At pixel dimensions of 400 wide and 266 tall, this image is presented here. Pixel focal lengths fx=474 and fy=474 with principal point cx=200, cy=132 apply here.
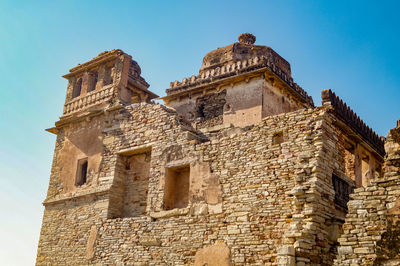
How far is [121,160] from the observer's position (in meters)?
13.2

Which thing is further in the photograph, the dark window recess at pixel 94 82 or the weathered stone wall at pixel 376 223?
the dark window recess at pixel 94 82

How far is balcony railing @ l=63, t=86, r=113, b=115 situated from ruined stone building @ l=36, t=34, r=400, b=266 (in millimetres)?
44

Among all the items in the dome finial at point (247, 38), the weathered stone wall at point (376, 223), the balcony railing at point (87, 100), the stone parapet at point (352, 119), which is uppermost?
the dome finial at point (247, 38)

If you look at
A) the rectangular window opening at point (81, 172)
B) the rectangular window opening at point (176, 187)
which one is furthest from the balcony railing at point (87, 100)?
the rectangular window opening at point (176, 187)

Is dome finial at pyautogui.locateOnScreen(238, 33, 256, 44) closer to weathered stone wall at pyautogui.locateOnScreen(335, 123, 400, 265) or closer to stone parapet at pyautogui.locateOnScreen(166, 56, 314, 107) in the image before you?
stone parapet at pyautogui.locateOnScreen(166, 56, 314, 107)

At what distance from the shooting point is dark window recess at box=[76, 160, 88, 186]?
1387 cm

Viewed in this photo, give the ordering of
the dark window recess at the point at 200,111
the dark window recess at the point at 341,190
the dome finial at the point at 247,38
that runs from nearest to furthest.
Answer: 1. the dark window recess at the point at 341,190
2. the dark window recess at the point at 200,111
3. the dome finial at the point at 247,38

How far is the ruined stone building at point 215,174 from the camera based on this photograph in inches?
351

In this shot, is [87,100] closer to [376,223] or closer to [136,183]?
[136,183]

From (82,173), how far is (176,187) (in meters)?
3.59

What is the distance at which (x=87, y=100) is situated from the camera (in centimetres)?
1480

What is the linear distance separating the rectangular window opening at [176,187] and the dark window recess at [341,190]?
3518mm

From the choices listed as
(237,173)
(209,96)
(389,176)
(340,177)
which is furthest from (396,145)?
(209,96)

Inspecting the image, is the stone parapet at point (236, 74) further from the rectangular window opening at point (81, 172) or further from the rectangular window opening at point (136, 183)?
the rectangular window opening at point (81, 172)
